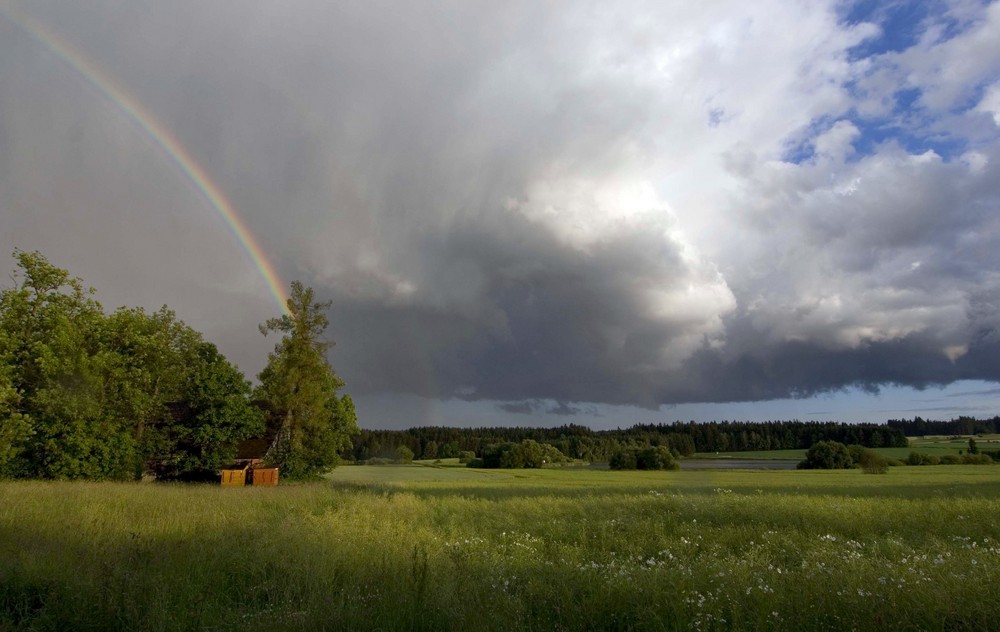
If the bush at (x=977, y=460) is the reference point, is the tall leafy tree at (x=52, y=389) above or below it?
above

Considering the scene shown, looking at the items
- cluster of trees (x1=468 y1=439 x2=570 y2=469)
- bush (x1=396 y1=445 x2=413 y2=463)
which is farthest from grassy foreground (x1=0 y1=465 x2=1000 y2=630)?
bush (x1=396 y1=445 x2=413 y2=463)

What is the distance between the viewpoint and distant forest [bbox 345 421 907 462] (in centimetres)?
14662

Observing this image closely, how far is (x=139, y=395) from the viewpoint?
37.3m

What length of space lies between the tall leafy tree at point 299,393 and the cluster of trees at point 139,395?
86mm

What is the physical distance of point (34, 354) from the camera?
33.8m

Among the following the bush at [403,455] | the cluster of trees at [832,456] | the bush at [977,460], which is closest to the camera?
the bush at [977,460]

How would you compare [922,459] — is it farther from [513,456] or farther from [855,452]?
[513,456]

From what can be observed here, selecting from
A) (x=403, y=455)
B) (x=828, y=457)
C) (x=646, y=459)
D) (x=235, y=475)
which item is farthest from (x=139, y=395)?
(x=828, y=457)

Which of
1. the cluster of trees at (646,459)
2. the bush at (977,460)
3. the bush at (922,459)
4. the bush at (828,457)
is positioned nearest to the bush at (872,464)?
the bush at (828,457)

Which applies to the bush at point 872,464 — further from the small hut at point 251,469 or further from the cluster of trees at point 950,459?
the small hut at point 251,469

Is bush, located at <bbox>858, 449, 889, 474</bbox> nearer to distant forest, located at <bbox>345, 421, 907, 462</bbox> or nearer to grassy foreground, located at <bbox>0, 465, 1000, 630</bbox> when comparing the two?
distant forest, located at <bbox>345, 421, 907, 462</bbox>

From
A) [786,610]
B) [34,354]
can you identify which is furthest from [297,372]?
[786,610]

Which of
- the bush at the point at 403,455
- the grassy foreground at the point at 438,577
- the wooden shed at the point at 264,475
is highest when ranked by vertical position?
the grassy foreground at the point at 438,577

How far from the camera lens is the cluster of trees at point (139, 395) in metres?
33.0
